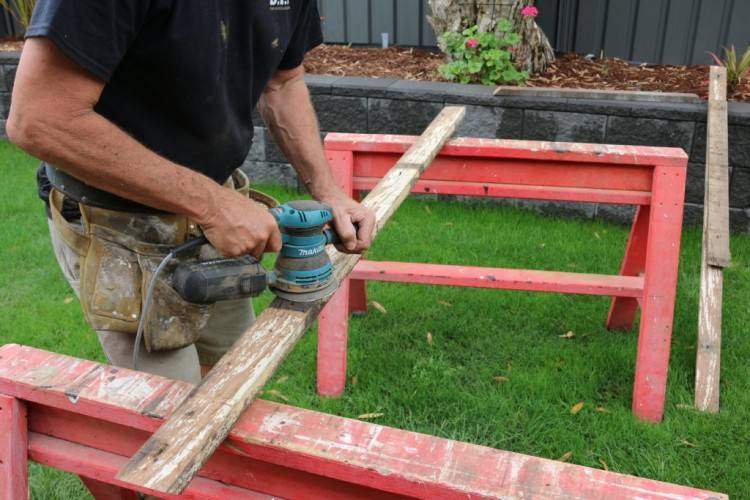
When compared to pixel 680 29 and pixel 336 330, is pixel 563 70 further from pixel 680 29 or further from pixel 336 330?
pixel 336 330

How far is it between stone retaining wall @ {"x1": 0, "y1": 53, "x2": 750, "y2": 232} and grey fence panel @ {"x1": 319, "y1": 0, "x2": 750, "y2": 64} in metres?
1.79

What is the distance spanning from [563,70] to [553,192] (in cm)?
331

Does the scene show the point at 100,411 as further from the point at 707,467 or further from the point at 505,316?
the point at 505,316

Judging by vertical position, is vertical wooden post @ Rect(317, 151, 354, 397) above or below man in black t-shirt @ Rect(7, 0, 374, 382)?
below

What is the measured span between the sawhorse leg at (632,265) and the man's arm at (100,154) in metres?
2.29

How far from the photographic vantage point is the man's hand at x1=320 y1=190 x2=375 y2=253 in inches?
84.0

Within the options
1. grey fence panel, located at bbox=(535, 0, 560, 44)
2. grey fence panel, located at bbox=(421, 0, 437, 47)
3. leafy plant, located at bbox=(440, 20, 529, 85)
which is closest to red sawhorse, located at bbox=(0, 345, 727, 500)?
leafy plant, located at bbox=(440, 20, 529, 85)

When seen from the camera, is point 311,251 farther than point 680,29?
No

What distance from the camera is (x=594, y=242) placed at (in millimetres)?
4824

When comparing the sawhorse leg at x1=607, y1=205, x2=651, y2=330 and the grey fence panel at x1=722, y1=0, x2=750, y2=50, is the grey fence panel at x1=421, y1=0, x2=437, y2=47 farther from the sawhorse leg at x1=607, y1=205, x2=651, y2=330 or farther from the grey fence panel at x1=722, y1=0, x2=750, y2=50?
the sawhorse leg at x1=607, y1=205, x2=651, y2=330

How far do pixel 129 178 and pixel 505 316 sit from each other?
2.73 m

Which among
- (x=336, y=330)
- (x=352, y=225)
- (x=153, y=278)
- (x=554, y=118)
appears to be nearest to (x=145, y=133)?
(x=153, y=278)

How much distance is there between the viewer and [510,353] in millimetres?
3691

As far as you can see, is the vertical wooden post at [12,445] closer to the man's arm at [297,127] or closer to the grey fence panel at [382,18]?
the man's arm at [297,127]
